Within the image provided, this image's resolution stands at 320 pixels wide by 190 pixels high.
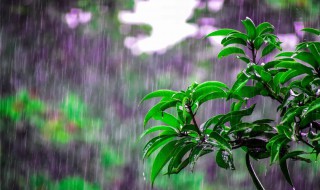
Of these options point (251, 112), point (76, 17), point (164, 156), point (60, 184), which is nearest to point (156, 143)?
point (164, 156)

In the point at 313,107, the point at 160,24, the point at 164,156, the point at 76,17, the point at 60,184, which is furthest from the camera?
the point at 160,24

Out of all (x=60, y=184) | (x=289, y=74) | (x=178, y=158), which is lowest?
(x=60, y=184)

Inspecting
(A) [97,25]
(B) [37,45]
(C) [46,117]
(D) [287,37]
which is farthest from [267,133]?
(B) [37,45]

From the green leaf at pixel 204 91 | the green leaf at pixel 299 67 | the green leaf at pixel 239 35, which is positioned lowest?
the green leaf at pixel 204 91

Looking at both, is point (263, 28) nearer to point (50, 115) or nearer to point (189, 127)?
point (189, 127)

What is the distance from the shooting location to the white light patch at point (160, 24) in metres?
2.11

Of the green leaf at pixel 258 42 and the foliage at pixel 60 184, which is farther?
the foliage at pixel 60 184

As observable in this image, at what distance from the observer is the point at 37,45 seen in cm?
219

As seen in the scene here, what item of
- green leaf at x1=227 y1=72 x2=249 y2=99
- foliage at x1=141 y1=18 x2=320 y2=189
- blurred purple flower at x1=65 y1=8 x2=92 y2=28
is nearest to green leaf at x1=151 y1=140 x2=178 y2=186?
foliage at x1=141 y1=18 x2=320 y2=189

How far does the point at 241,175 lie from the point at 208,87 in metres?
1.45

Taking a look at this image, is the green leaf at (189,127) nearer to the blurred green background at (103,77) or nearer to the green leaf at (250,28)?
the green leaf at (250,28)

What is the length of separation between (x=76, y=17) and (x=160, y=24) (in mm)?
431

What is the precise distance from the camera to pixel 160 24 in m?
2.26

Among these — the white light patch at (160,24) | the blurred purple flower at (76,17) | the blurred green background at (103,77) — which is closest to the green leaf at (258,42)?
the blurred green background at (103,77)
